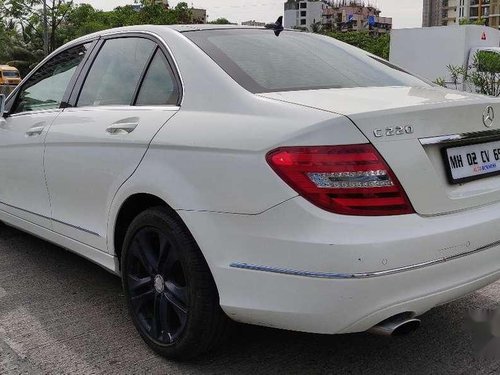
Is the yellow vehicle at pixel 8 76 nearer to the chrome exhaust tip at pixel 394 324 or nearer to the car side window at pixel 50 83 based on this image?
the car side window at pixel 50 83

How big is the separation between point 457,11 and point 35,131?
432 ft

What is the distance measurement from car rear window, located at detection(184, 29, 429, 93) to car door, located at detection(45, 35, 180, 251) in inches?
11.6

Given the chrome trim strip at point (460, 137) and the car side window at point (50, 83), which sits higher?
the car side window at point (50, 83)

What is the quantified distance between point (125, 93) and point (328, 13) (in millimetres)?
162427

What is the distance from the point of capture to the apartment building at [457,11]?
11112 cm

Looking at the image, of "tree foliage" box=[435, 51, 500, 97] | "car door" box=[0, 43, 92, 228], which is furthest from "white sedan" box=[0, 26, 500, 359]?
"tree foliage" box=[435, 51, 500, 97]

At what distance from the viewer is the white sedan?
2.15 metres

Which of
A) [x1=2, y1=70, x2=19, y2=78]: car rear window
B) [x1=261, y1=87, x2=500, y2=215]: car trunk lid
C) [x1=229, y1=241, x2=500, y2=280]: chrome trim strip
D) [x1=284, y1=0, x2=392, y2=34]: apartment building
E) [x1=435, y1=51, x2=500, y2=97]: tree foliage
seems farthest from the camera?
[x1=284, y1=0, x2=392, y2=34]: apartment building

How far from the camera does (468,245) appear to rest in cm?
232

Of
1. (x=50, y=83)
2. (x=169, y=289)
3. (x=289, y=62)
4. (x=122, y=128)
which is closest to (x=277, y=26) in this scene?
(x=289, y=62)

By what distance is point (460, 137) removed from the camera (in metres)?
2.41

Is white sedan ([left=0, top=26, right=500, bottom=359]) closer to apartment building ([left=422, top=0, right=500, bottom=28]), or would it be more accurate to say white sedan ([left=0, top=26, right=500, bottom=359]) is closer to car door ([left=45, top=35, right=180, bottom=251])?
car door ([left=45, top=35, right=180, bottom=251])

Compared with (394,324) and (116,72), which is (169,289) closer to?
(394,324)

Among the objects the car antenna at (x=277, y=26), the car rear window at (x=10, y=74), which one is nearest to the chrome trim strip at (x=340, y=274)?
the car antenna at (x=277, y=26)
